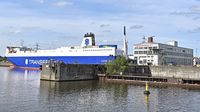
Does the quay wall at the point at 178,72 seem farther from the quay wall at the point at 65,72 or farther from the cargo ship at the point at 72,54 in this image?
the cargo ship at the point at 72,54

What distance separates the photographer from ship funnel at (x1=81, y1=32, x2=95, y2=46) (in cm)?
15512

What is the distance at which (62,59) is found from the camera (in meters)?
158

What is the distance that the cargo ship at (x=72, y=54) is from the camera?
466 ft

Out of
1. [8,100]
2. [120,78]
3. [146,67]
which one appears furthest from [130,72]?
[8,100]

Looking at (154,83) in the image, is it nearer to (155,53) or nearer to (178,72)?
(178,72)

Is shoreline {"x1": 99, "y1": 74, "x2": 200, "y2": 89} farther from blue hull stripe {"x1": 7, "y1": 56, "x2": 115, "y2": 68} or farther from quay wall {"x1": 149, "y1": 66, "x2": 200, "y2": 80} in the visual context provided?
blue hull stripe {"x1": 7, "y1": 56, "x2": 115, "y2": 68}

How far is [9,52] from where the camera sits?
193000mm

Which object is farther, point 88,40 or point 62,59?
point 62,59

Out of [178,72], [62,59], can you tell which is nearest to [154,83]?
[178,72]

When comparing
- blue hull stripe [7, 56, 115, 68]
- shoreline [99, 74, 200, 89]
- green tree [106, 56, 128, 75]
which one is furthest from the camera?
blue hull stripe [7, 56, 115, 68]

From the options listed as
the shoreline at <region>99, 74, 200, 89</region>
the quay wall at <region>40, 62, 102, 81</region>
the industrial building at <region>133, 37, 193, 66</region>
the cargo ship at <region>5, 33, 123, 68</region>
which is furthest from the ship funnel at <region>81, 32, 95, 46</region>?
the shoreline at <region>99, 74, 200, 89</region>

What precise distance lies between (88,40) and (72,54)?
1040cm

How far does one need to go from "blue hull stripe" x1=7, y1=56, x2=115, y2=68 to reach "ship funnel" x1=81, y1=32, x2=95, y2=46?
9066mm

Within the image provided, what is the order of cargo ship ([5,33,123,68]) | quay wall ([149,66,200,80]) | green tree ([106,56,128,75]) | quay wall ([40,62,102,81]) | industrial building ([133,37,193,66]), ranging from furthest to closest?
industrial building ([133,37,193,66]) → cargo ship ([5,33,123,68]) → green tree ([106,56,128,75]) → quay wall ([149,66,200,80]) → quay wall ([40,62,102,81])
